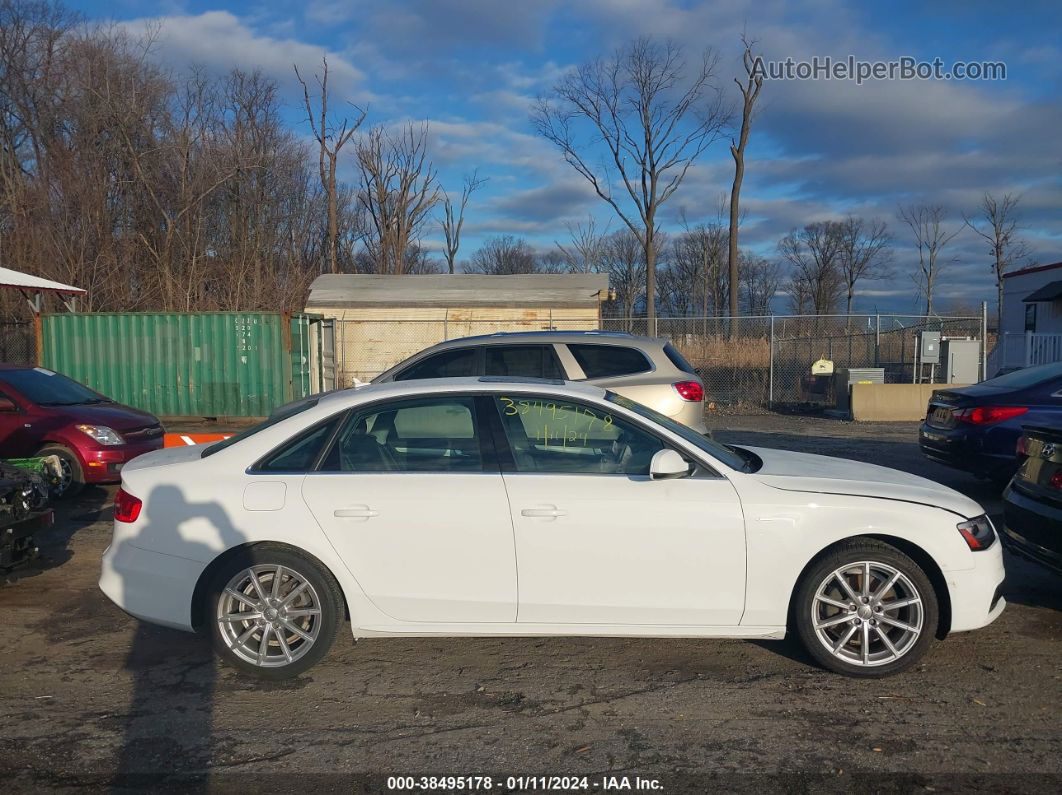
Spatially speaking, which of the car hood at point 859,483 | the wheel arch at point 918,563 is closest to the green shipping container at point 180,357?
the car hood at point 859,483

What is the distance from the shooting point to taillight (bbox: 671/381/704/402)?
8.07 metres

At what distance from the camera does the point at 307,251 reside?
45.1 metres

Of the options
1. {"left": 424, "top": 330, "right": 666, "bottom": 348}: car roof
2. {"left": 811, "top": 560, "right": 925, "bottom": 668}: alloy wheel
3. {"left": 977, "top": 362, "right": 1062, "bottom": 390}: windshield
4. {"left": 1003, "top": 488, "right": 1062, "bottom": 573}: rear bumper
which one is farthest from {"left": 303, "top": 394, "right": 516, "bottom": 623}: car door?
{"left": 977, "top": 362, "right": 1062, "bottom": 390}: windshield

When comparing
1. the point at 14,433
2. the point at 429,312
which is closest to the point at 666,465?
the point at 14,433

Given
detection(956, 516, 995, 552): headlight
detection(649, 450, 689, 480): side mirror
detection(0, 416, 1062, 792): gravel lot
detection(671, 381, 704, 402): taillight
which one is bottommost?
detection(0, 416, 1062, 792): gravel lot

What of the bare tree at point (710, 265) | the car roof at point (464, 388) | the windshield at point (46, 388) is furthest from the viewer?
the bare tree at point (710, 265)

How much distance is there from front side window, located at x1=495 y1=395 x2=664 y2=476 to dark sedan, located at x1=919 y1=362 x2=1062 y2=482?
18.7 feet

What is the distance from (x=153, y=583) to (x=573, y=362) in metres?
4.84

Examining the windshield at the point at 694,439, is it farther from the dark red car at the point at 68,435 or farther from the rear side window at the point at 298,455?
the dark red car at the point at 68,435

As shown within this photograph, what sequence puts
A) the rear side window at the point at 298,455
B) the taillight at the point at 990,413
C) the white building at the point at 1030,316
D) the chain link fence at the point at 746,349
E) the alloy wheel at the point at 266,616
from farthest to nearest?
1. the white building at the point at 1030,316
2. the chain link fence at the point at 746,349
3. the taillight at the point at 990,413
4. the rear side window at the point at 298,455
5. the alloy wheel at the point at 266,616

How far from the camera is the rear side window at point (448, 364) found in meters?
8.27

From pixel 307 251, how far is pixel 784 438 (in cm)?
3590

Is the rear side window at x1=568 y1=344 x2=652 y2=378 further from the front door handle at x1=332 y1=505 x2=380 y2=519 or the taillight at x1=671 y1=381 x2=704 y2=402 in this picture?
the front door handle at x1=332 y1=505 x2=380 y2=519

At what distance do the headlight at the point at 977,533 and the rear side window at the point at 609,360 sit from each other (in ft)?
13.4
